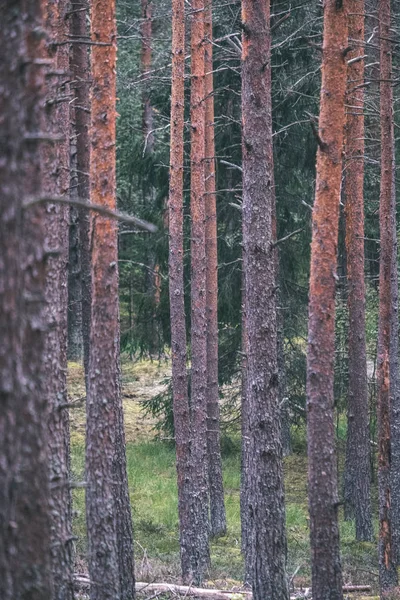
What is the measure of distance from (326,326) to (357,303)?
816 cm

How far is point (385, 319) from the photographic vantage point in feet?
41.3

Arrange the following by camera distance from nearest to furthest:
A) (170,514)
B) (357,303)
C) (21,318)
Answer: (21,318)
(357,303)
(170,514)

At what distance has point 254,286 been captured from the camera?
9.08 metres

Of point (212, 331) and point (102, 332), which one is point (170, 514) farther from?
point (102, 332)

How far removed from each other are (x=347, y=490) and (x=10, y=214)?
602 inches

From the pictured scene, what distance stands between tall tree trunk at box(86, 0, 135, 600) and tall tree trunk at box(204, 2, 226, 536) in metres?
7.82

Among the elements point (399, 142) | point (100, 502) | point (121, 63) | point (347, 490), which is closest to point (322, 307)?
point (100, 502)

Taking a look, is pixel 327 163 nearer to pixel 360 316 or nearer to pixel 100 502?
pixel 100 502

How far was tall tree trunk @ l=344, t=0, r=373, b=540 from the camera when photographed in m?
15.4

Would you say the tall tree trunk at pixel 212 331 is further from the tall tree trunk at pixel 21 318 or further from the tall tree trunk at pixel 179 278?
the tall tree trunk at pixel 21 318

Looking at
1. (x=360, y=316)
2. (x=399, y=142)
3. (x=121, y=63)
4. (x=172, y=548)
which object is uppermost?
(x=121, y=63)

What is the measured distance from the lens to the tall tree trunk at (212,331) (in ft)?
54.3

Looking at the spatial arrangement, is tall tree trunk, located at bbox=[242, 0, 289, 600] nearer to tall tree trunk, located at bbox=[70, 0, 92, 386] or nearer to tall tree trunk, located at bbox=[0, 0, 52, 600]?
tall tree trunk, located at bbox=[0, 0, 52, 600]

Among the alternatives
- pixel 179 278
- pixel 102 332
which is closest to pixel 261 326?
pixel 102 332
